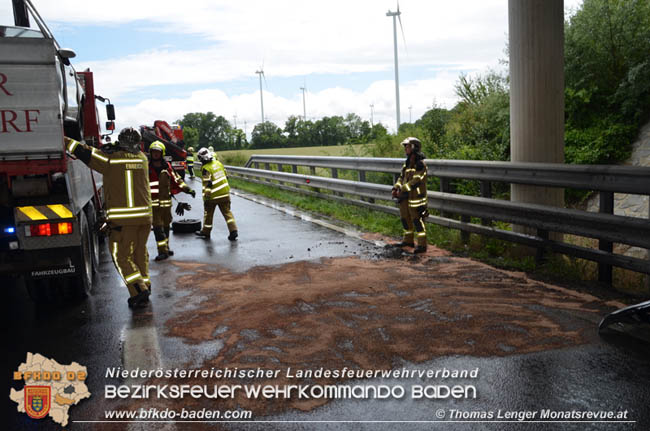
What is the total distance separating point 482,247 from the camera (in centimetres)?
821

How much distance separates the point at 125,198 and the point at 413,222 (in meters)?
4.06

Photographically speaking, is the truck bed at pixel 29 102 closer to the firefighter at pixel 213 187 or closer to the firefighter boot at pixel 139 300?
the firefighter boot at pixel 139 300

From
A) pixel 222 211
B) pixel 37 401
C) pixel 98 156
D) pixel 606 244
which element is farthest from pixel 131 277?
pixel 606 244

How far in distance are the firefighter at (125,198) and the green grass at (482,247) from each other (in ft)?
13.7

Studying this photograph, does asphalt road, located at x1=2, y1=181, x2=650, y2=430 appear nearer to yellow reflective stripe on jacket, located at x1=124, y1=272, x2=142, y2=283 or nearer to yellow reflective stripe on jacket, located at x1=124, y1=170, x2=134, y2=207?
yellow reflective stripe on jacket, located at x1=124, y1=272, x2=142, y2=283

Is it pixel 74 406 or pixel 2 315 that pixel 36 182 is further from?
pixel 74 406

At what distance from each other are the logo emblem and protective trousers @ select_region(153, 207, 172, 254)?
4.69 meters

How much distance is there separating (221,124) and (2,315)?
9577cm

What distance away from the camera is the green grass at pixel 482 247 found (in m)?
6.52

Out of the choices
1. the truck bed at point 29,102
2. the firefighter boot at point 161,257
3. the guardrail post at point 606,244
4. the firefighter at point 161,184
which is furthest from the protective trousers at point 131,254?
the guardrail post at point 606,244

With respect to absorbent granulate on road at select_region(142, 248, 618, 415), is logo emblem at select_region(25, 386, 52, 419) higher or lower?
lower

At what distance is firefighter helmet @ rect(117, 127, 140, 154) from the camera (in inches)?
259

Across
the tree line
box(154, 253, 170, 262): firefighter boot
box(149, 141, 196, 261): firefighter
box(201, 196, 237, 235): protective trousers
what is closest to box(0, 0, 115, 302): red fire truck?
box(154, 253, 170, 262): firefighter boot

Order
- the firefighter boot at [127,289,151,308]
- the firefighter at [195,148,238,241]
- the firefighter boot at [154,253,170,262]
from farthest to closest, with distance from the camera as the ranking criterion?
the firefighter at [195,148,238,241] → the firefighter boot at [154,253,170,262] → the firefighter boot at [127,289,151,308]
